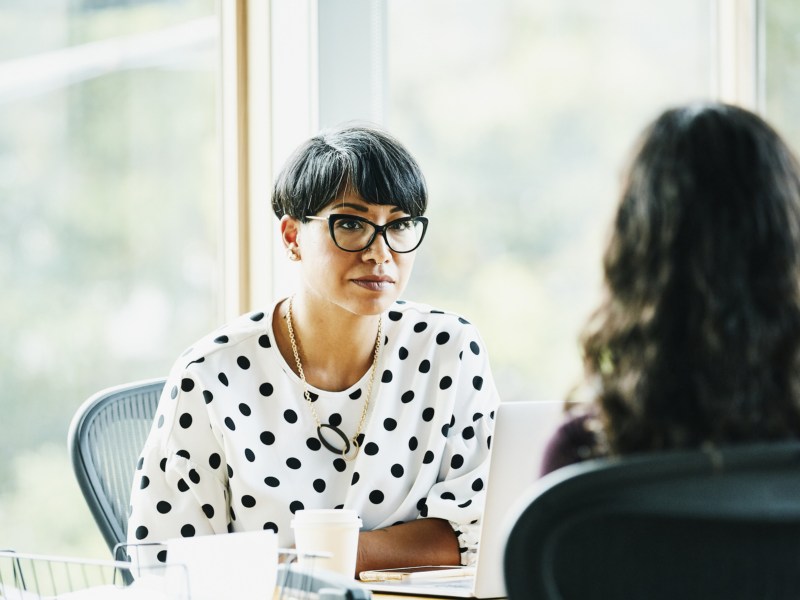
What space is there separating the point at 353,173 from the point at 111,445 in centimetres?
71

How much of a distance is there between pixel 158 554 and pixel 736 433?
40.9 inches

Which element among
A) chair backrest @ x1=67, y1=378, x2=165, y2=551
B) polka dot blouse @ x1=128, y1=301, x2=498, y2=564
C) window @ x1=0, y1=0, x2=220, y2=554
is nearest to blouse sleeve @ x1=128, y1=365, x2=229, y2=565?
polka dot blouse @ x1=128, y1=301, x2=498, y2=564

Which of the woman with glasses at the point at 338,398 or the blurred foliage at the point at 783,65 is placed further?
the blurred foliage at the point at 783,65

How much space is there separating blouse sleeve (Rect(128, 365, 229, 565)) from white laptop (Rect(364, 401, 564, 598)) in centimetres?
67

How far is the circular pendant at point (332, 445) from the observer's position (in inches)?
74.5

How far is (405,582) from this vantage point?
143cm

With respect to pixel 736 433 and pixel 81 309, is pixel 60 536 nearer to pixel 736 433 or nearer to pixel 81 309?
pixel 81 309

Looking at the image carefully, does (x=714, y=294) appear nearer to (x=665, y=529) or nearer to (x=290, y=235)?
(x=665, y=529)

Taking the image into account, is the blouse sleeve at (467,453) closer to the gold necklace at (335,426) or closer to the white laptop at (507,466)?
the gold necklace at (335,426)

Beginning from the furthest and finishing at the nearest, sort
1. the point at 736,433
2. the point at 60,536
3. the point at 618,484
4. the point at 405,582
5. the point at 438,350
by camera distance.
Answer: the point at 60,536 < the point at 438,350 < the point at 405,582 < the point at 736,433 < the point at 618,484

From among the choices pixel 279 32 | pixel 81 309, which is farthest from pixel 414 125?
pixel 81 309

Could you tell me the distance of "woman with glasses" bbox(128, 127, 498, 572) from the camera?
5.92 ft

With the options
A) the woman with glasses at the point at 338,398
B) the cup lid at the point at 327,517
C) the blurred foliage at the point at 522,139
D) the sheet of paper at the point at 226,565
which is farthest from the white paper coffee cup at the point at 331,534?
the blurred foliage at the point at 522,139

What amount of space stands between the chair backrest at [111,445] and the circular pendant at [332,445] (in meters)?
0.42
